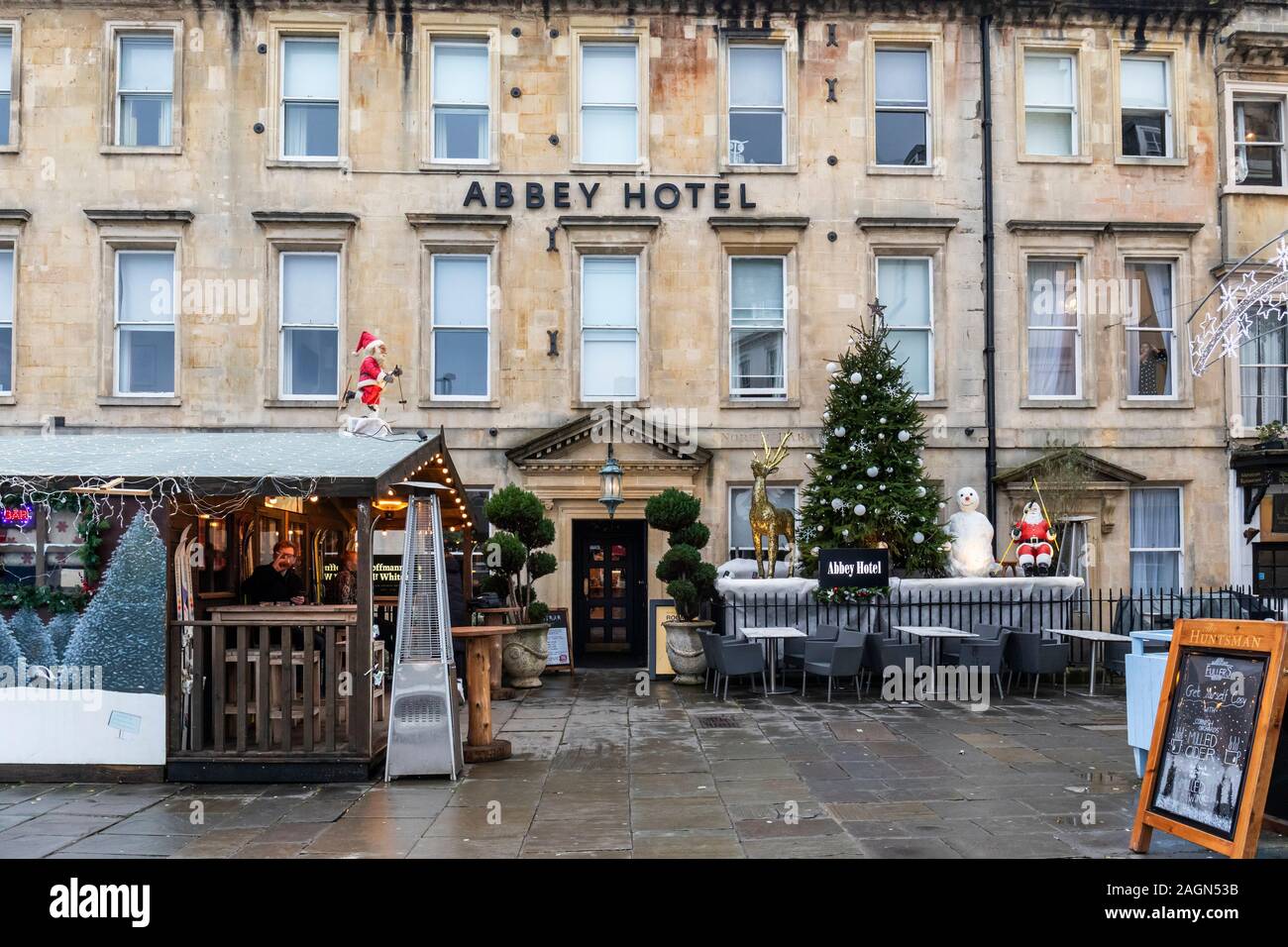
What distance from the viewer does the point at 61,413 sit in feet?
57.7

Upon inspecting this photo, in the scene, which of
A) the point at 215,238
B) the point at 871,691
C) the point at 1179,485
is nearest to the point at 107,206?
the point at 215,238

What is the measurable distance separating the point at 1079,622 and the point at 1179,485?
4436 millimetres

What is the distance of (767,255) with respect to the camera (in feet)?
60.7

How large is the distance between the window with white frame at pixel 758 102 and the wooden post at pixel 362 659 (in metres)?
12.2

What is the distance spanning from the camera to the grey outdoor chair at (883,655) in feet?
46.5

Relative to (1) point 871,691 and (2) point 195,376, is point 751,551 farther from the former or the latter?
(2) point 195,376

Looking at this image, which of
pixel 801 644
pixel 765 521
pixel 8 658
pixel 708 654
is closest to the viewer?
pixel 8 658

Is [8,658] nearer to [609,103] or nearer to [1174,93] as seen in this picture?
[609,103]

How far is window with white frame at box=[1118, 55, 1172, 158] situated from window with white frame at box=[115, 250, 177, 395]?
55.5 feet

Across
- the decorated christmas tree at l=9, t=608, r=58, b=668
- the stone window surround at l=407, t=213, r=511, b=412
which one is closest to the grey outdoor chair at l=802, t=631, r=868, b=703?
the stone window surround at l=407, t=213, r=511, b=412

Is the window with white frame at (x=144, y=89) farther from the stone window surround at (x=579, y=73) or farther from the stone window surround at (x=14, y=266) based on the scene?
the stone window surround at (x=579, y=73)

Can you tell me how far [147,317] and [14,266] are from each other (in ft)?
7.38

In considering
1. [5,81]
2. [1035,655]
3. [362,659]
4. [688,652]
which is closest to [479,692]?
[362,659]

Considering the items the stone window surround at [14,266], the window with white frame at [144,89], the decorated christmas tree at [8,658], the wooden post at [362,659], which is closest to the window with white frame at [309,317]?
the window with white frame at [144,89]
